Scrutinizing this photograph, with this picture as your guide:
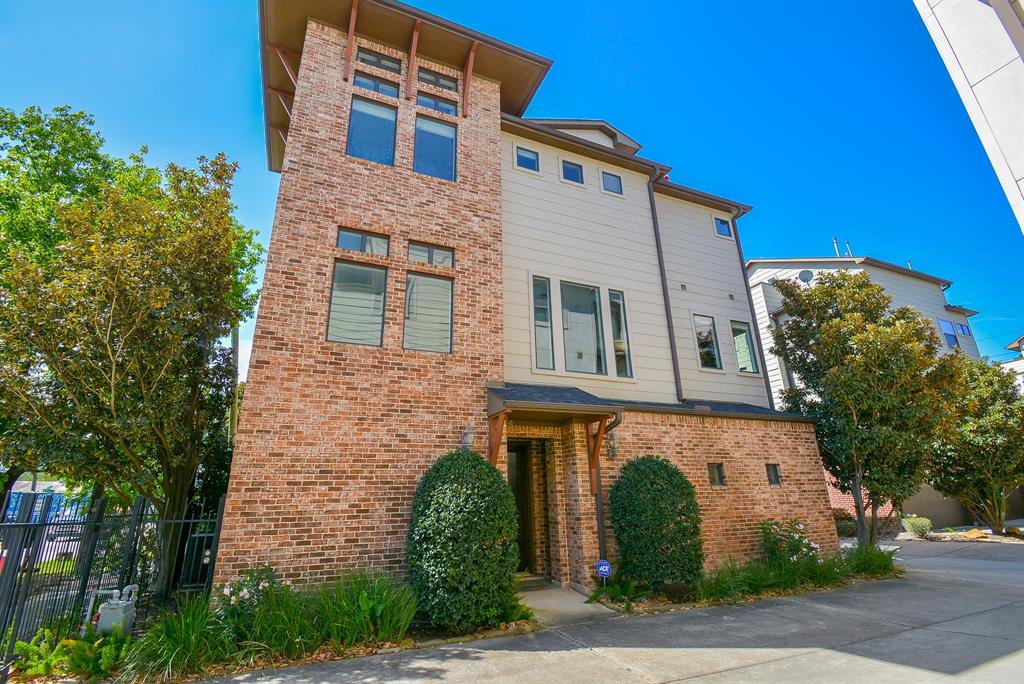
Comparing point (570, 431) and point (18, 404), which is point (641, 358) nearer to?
point (570, 431)

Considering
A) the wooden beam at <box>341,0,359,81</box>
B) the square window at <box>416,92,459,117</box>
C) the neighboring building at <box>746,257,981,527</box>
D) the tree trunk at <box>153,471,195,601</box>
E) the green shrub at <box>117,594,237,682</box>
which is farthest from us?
the neighboring building at <box>746,257,981,527</box>

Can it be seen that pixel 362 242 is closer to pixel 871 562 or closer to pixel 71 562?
pixel 71 562

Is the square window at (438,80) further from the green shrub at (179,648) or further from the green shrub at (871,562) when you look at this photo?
the green shrub at (871,562)

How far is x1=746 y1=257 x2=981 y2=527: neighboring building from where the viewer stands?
15867 mm

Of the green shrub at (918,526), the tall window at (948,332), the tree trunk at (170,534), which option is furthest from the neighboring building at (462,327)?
the tall window at (948,332)

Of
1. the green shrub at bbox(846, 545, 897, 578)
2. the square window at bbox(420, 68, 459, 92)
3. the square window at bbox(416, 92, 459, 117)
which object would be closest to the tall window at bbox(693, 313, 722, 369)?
the green shrub at bbox(846, 545, 897, 578)

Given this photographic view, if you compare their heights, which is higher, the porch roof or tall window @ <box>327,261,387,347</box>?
tall window @ <box>327,261,387,347</box>

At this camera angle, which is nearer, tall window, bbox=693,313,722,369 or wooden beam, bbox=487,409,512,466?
wooden beam, bbox=487,409,512,466

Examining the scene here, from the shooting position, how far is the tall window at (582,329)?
934cm

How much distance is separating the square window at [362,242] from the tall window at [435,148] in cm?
178

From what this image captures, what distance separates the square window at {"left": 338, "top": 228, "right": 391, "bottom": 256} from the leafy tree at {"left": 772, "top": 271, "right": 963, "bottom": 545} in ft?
31.6

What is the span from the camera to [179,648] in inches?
178

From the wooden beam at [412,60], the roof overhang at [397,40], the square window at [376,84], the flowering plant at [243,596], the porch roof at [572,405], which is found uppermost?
the roof overhang at [397,40]

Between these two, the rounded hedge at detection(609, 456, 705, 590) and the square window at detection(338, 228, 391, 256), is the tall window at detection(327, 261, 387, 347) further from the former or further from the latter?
the rounded hedge at detection(609, 456, 705, 590)
